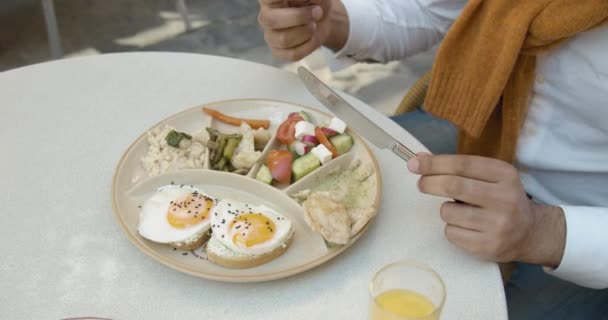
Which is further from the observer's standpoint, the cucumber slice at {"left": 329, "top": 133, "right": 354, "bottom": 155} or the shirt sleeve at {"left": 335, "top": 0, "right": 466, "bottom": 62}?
the shirt sleeve at {"left": 335, "top": 0, "right": 466, "bottom": 62}

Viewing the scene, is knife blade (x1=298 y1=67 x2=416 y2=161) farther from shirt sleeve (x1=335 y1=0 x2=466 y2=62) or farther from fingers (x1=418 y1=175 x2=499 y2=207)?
shirt sleeve (x1=335 y1=0 x2=466 y2=62)

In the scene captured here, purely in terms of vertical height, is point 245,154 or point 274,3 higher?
point 274,3

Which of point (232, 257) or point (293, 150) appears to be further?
point (293, 150)

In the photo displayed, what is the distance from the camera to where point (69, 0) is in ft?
11.3

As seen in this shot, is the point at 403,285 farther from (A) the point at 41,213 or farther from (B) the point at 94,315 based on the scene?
(A) the point at 41,213

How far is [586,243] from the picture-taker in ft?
3.03

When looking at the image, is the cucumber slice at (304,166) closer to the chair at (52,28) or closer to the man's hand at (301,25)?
the man's hand at (301,25)

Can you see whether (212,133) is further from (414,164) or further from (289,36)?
(414,164)

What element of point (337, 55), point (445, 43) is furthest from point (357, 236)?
point (337, 55)

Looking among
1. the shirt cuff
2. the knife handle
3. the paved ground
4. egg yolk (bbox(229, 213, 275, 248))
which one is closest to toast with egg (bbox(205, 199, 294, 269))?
egg yolk (bbox(229, 213, 275, 248))

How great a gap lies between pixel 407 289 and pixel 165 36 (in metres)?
2.68

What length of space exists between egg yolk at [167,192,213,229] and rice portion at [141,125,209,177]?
112 millimetres

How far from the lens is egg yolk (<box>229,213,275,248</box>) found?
0.88 m

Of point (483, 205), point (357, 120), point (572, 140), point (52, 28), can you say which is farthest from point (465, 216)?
point (52, 28)
